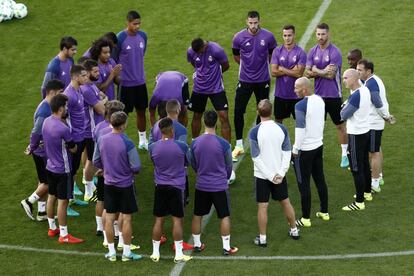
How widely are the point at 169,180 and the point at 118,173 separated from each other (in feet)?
2.20

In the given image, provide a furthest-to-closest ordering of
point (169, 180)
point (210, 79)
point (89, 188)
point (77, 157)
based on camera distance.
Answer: point (210, 79)
point (89, 188)
point (77, 157)
point (169, 180)

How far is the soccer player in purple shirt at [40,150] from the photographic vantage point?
39.9 ft

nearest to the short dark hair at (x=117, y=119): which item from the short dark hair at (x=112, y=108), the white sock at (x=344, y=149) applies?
the short dark hair at (x=112, y=108)

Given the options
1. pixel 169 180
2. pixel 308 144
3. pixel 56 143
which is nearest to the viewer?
pixel 169 180

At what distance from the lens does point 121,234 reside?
11562mm

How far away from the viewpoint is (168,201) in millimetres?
11359

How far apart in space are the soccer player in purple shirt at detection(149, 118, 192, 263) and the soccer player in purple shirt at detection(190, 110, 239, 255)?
0.20 meters

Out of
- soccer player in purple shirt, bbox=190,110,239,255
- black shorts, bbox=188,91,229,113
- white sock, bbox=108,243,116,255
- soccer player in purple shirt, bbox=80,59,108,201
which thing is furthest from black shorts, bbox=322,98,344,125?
white sock, bbox=108,243,116,255

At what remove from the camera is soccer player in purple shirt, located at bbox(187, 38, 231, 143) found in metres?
14.2

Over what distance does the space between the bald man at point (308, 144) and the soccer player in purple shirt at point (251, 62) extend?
2617 millimetres

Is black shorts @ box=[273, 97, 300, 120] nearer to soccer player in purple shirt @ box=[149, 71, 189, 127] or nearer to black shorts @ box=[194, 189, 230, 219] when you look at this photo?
soccer player in purple shirt @ box=[149, 71, 189, 127]

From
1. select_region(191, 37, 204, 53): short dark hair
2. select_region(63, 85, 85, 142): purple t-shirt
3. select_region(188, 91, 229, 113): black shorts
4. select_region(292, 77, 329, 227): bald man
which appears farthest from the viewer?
Result: select_region(188, 91, 229, 113): black shorts

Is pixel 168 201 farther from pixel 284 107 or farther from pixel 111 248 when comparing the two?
pixel 284 107

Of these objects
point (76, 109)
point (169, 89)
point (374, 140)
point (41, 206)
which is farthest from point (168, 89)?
point (374, 140)
